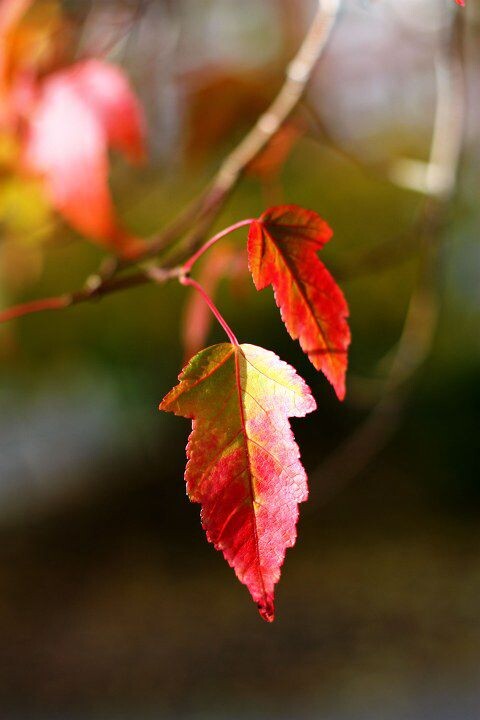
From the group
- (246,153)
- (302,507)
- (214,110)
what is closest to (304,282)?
(246,153)

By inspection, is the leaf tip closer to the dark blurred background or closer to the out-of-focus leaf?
the out-of-focus leaf

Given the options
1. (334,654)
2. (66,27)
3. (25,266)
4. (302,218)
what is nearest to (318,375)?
(334,654)

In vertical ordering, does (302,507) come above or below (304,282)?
below

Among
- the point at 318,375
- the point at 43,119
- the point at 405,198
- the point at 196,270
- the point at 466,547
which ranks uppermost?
the point at 43,119

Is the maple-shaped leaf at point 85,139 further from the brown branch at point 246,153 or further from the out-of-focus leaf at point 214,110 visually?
the out-of-focus leaf at point 214,110

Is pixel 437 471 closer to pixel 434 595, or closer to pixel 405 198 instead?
pixel 434 595

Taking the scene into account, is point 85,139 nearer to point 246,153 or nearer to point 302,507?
point 246,153
